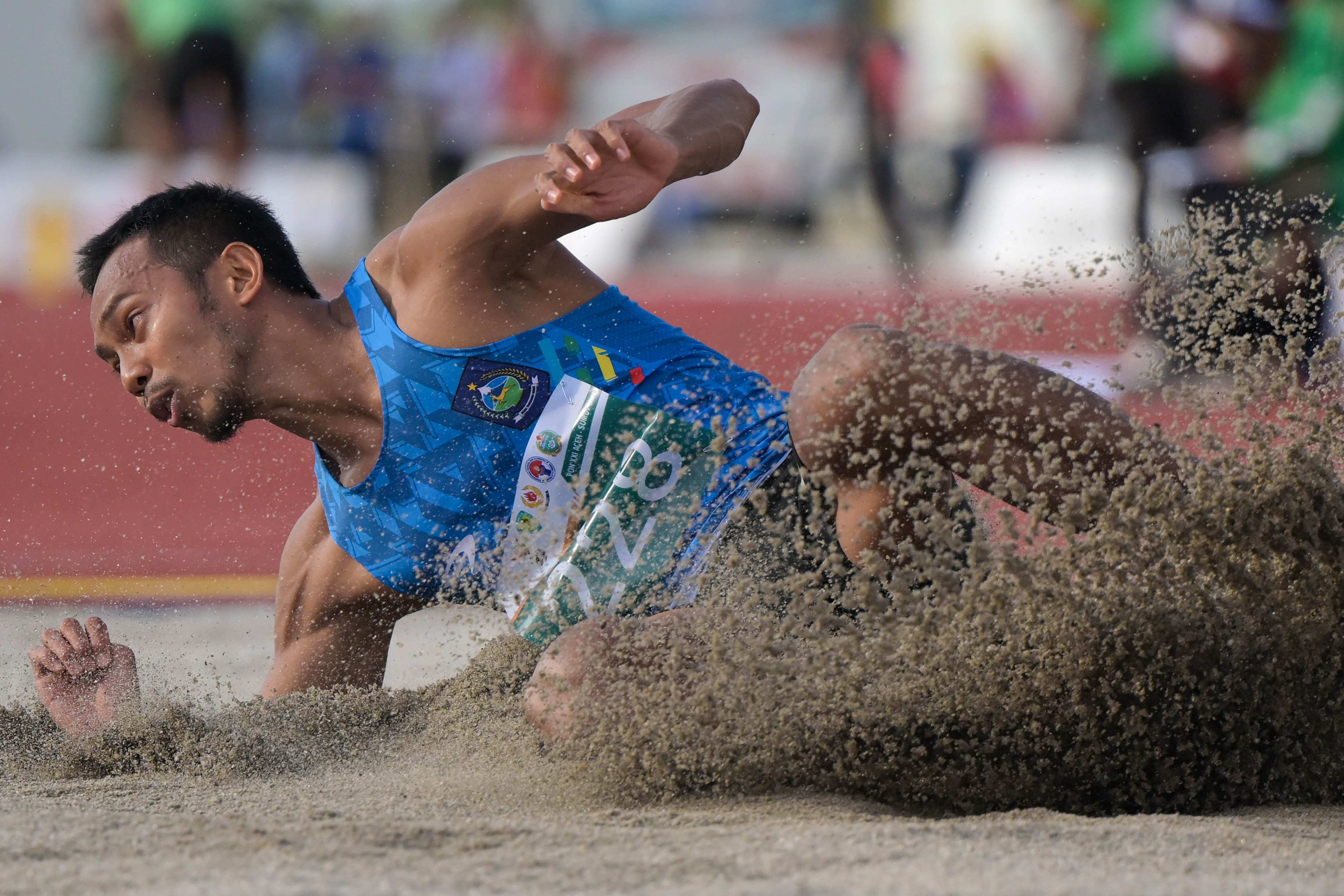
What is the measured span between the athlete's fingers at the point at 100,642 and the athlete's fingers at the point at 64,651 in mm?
31

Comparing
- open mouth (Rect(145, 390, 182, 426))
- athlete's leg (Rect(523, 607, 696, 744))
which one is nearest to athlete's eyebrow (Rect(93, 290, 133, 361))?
open mouth (Rect(145, 390, 182, 426))

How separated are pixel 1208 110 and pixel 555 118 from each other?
3495mm

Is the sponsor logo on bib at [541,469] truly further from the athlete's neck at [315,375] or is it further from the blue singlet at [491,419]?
the athlete's neck at [315,375]

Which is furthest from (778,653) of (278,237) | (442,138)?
(442,138)

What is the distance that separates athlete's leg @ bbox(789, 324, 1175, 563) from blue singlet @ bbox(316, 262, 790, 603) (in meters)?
0.26

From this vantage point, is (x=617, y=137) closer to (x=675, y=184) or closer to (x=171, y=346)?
(x=171, y=346)

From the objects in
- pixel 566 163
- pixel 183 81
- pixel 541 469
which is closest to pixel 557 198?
pixel 566 163

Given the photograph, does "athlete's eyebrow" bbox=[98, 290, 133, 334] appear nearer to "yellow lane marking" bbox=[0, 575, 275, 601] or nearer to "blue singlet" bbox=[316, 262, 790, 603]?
"blue singlet" bbox=[316, 262, 790, 603]

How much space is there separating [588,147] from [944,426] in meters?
0.70

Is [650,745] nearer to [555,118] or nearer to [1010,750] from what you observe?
[1010,750]

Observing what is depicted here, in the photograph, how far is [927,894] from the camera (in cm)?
152

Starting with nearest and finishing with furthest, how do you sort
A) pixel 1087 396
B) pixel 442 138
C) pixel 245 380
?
pixel 1087 396
pixel 245 380
pixel 442 138

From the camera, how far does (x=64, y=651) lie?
276 centimetres

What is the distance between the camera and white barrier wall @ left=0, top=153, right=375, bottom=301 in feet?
23.1
